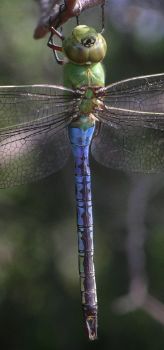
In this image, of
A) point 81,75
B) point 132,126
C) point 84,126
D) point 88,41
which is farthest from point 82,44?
point 132,126

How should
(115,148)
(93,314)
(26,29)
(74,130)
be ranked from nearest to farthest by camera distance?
(93,314) < (74,130) < (115,148) < (26,29)

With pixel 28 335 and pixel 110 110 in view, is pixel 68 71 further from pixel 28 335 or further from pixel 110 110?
pixel 28 335

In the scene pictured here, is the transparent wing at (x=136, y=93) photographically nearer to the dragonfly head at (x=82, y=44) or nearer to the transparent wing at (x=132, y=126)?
the transparent wing at (x=132, y=126)

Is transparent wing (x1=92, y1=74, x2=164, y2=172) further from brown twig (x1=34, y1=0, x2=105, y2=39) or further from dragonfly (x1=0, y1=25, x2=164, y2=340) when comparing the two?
brown twig (x1=34, y1=0, x2=105, y2=39)

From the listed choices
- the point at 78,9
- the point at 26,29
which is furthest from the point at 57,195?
the point at 78,9

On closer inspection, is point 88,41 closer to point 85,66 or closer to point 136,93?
point 85,66

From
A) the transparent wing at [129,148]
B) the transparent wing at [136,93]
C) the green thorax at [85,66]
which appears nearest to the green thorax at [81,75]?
the green thorax at [85,66]

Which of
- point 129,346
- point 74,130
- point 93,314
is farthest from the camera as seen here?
point 129,346
